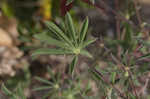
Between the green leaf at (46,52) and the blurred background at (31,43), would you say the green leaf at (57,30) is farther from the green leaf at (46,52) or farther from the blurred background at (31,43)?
the blurred background at (31,43)

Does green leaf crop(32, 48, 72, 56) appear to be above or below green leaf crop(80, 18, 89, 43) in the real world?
below

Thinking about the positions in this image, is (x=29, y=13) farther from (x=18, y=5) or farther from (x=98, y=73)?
(x=98, y=73)

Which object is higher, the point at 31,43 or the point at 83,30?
the point at 83,30

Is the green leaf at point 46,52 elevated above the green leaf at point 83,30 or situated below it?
below

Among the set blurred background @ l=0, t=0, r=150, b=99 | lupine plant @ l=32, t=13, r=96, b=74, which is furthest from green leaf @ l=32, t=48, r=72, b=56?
blurred background @ l=0, t=0, r=150, b=99

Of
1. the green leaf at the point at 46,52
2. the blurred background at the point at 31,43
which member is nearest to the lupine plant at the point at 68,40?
the green leaf at the point at 46,52

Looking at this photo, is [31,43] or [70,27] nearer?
[70,27]

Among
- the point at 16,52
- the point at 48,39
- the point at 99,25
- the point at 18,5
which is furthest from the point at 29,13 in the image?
the point at 48,39

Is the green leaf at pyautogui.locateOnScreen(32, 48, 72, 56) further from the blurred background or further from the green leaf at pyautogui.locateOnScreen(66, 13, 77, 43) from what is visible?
the blurred background

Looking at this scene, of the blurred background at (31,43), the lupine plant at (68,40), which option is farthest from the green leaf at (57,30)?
the blurred background at (31,43)

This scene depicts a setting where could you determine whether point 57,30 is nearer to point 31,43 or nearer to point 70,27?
point 70,27

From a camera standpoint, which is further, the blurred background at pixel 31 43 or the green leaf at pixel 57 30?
the blurred background at pixel 31 43

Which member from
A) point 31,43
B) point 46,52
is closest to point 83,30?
point 46,52
